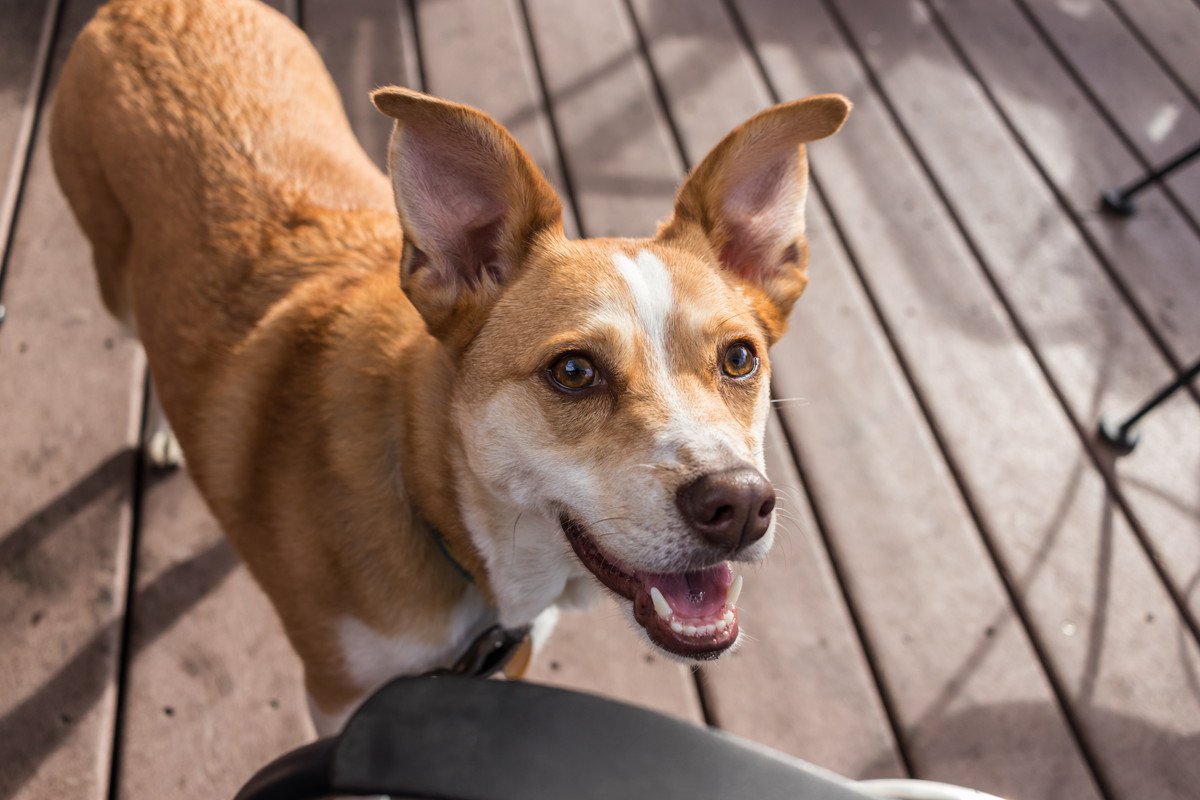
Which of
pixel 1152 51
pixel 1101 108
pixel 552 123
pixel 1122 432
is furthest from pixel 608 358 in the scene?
pixel 1152 51

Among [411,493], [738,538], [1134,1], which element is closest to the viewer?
[738,538]

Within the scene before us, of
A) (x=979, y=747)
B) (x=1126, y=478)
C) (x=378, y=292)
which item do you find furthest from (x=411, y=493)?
(x=1126, y=478)

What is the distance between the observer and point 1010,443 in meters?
2.68

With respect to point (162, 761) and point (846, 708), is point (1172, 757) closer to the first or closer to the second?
point (846, 708)

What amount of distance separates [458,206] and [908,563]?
5.16 ft

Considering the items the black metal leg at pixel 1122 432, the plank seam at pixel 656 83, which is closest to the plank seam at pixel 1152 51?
the black metal leg at pixel 1122 432

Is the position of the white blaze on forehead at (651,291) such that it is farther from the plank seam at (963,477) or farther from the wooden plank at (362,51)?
the wooden plank at (362,51)

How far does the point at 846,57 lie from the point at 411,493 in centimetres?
290

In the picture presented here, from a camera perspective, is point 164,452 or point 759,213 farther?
point 164,452

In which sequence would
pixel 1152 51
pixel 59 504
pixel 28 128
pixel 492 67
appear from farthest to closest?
1. pixel 1152 51
2. pixel 492 67
3. pixel 28 128
4. pixel 59 504

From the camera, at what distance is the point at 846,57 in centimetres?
367

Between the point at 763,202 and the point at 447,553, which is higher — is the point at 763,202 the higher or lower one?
the higher one

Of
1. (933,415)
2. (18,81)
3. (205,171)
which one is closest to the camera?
(205,171)

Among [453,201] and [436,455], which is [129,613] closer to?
[436,455]
